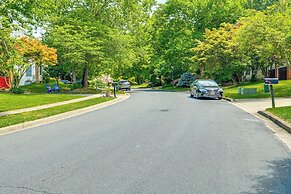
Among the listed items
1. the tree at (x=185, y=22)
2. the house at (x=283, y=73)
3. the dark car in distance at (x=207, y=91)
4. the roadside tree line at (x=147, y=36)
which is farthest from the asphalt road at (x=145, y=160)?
the tree at (x=185, y=22)

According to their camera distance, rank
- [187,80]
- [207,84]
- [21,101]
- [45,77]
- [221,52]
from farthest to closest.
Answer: [45,77] → [187,80] → [221,52] → [207,84] → [21,101]

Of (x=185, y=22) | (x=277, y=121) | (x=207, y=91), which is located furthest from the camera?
(x=185, y=22)

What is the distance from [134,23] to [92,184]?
36.8 meters

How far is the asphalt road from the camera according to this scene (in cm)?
483

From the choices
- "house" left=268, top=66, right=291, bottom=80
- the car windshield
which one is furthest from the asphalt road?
"house" left=268, top=66, right=291, bottom=80

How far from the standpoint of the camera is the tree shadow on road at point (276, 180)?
4657 millimetres

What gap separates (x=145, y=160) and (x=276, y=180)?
7.50 feet

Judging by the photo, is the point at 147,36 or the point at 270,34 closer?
the point at 270,34

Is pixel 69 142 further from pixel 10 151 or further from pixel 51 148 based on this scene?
pixel 10 151

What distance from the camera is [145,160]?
6285 mm

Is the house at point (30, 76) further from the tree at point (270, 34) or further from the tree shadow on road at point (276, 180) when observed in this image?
the tree shadow on road at point (276, 180)

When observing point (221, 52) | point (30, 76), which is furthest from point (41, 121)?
point (30, 76)

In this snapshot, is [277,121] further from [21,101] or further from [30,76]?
[30,76]

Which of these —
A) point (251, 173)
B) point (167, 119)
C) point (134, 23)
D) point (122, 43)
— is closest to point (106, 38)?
point (122, 43)
